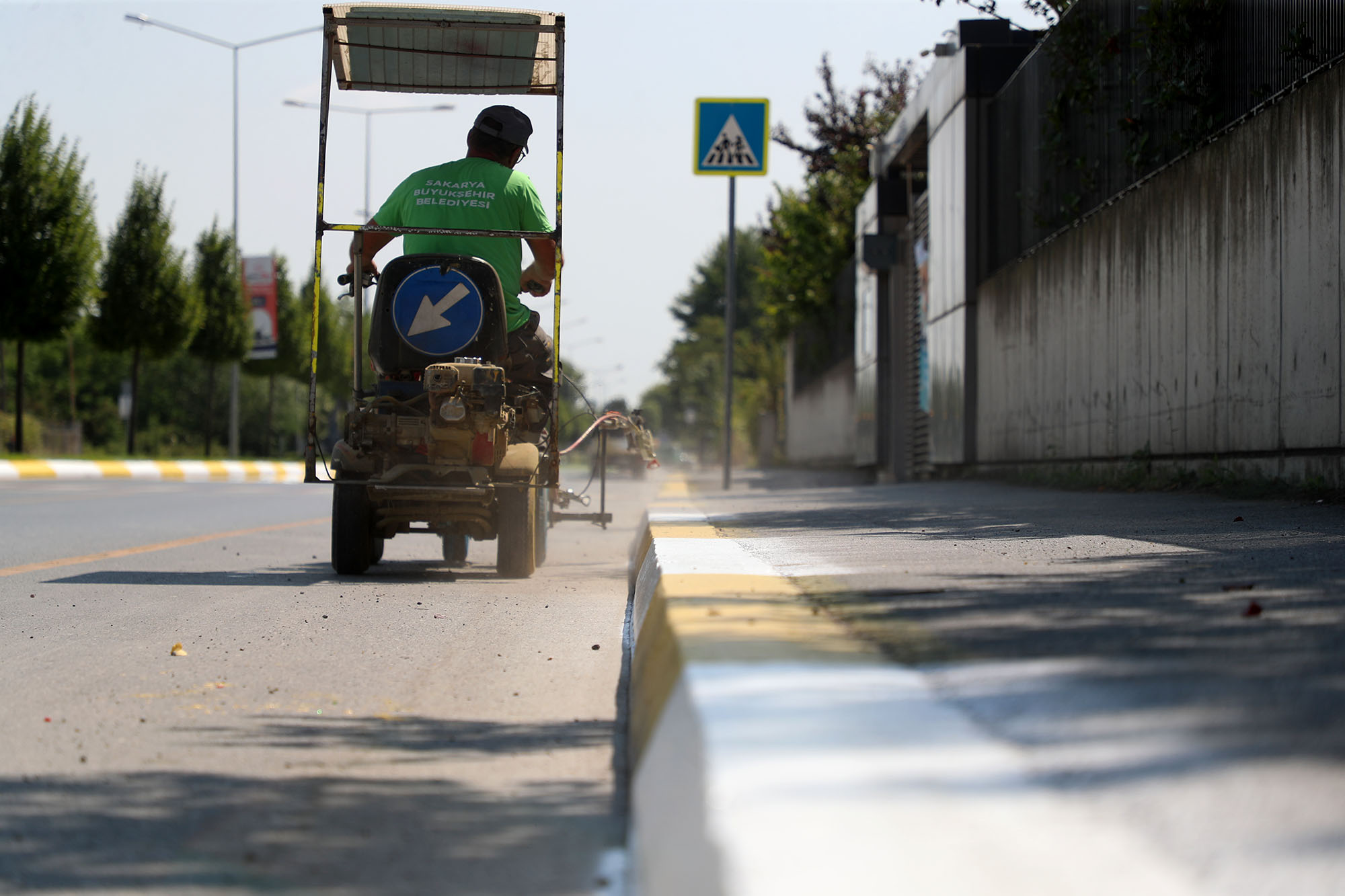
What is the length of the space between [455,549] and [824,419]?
84.9ft

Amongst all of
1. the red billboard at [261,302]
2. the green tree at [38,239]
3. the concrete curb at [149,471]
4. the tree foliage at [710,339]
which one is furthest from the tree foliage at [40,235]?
the tree foliage at [710,339]

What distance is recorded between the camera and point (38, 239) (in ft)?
107

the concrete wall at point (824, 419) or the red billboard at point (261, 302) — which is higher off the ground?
the red billboard at point (261, 302)

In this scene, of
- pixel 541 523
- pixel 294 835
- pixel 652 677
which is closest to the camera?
pixel 294 835

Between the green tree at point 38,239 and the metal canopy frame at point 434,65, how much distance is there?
2637 cm

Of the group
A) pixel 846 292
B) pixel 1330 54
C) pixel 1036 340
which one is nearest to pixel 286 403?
pixel 846 292

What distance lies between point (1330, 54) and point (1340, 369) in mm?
1854

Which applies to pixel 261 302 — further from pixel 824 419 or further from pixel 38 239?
pixel 824 419

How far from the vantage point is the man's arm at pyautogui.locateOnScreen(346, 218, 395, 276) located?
25.2 ft

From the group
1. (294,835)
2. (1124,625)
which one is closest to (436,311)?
(1124,625)

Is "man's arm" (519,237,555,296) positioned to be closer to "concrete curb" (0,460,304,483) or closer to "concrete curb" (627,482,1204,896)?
"concrete curb" (627,482,1204,896)

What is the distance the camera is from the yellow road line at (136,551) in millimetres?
7863

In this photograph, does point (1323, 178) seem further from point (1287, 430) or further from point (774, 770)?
point (774, 770)

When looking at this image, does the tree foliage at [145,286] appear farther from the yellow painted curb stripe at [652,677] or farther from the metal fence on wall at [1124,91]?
the yellow painted curb stripe at [652,677]
